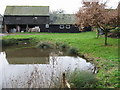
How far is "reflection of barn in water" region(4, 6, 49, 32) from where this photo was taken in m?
31.1

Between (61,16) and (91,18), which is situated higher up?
(61,16)

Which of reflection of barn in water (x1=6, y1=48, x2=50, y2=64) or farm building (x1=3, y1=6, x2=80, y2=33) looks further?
farm building (x1=3, y1=6, x2=80, y2=33)

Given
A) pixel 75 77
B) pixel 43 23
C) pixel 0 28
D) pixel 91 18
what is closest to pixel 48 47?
pixel 91 18

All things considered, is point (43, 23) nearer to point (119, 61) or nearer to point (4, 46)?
point (4, 46)

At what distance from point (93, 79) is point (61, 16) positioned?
28.4 m

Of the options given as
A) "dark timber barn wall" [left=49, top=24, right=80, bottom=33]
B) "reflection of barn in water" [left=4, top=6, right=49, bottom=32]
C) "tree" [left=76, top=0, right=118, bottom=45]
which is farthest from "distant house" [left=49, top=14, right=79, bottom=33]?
"tree" [left=76, top=0, right=118, bottom=45]

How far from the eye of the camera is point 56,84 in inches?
213

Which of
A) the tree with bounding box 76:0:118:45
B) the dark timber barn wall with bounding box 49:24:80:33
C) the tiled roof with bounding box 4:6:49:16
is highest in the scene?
the tiled roof with bounding box 4:6:49:16

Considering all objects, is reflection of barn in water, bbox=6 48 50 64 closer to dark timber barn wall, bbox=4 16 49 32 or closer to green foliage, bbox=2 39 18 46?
green foliage, bbox=2 39 18 46

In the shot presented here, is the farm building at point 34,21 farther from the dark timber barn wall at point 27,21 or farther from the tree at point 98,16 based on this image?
the tree at point 98,16

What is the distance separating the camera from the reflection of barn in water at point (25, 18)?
31062 millimetres

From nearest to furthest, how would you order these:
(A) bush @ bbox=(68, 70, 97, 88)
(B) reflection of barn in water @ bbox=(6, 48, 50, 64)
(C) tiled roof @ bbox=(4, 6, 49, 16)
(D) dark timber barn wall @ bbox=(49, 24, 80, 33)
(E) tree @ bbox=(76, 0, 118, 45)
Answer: (A) bush @ bbox=(68, 70, 97, 88) → (B) reflection of barn in water @ bbox=(6, 48, 50, 64) → (E) tree @ bbox=(76, 0, 118, 45) → (C) tiled roof @ bbox=(4, 6, 49, 16) → (D) dark timber barn wall @ bbox=(49, 24, 80, 33)

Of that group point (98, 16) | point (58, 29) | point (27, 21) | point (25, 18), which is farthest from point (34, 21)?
point (98, 16)

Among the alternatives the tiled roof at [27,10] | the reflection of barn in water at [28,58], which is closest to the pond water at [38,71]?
the reflection of barn in water at [28,58]
